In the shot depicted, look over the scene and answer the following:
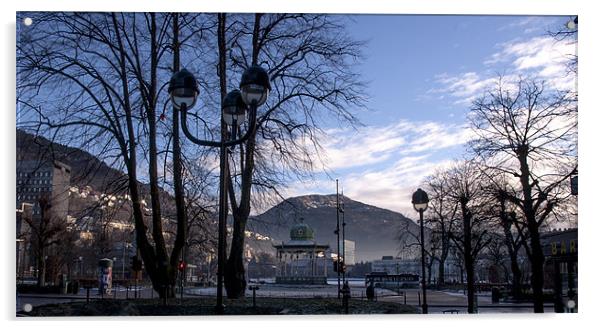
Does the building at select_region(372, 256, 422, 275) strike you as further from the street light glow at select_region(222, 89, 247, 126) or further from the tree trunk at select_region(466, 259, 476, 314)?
the street light glow at select_region(222, 89, 247, 126)

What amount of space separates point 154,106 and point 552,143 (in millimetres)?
7099

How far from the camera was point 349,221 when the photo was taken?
11180 mm

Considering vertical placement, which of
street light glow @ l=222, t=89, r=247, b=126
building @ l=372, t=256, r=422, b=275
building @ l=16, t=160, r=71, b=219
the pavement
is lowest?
the pavement

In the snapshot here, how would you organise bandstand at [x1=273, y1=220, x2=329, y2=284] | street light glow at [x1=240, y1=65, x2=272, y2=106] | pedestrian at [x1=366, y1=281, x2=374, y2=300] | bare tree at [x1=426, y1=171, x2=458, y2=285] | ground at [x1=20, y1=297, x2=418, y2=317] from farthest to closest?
bandstand at [x1=273, y1=220, x2=329, y2=284], bare tree at [x1=426, y1=171, x2=458, y2=285], pedestrian at [x1=366, y1=281, x2=374, y2=300], ground at [x1=20, y1=297, x2=418, y2=317], street light glow at [x1=240, y1=65, x2=272, y2=106]

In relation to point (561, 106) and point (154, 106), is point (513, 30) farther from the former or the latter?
point (154, 106)

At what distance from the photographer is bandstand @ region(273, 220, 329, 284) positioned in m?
13.0

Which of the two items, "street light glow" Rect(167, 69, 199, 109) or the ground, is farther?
the ground

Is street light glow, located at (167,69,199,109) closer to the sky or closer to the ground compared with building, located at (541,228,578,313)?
closer to the sky

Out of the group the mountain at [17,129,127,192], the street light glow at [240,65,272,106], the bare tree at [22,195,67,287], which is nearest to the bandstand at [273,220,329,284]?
the mountain at [17,129,127,192]

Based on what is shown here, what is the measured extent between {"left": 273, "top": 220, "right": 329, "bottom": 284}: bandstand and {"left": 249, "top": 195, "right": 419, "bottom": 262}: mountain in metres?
0.28

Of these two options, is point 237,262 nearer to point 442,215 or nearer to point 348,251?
point 348,251

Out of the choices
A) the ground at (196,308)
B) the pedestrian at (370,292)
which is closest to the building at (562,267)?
the ground at (196,308)

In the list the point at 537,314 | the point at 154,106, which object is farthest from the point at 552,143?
the point at 154,106
